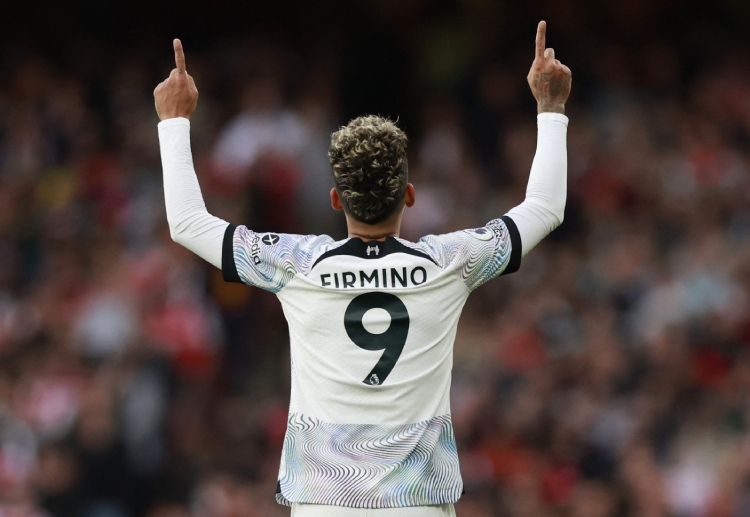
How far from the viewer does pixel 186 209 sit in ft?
11.2

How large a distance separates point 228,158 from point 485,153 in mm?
2183

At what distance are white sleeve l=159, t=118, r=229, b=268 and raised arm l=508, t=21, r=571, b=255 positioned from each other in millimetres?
876

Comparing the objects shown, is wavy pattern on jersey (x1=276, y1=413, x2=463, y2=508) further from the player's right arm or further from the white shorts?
the player's right arm

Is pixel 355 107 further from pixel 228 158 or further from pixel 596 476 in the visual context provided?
pixel 596 476

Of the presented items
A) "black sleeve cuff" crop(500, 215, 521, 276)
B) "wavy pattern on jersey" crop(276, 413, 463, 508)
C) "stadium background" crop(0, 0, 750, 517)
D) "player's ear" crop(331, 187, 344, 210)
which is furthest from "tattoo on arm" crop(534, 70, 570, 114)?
"stadium background" crop(0, 0, 750, 517)

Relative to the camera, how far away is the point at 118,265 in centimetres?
→ 967

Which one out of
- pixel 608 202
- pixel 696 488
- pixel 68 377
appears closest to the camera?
pixel 696 488

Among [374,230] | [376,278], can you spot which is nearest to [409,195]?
[374,230]

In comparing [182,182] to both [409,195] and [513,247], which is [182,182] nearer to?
[409,195]

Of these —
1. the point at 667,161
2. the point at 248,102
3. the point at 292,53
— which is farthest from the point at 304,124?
the point at 667,161

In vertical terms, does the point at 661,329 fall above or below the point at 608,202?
below

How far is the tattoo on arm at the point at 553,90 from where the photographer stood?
12.1ft

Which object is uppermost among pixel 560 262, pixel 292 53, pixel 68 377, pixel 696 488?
pixel 292 53

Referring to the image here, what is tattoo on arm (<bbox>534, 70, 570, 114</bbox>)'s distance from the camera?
3691mm
